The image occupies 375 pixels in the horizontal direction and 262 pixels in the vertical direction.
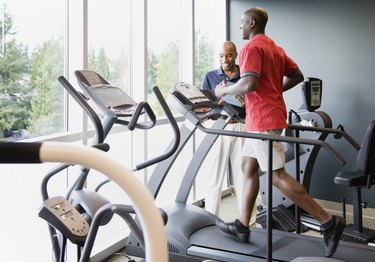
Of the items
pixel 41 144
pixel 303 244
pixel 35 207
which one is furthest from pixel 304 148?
pixel 41 144

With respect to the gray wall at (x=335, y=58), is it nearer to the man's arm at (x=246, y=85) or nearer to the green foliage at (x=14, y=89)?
the man's arm at (x=246, y=85)

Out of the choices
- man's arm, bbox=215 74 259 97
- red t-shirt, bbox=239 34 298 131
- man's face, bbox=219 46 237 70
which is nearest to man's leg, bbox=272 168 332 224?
red t-shirt, bbox=239 34 298 131

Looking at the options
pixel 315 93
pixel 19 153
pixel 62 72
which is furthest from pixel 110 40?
pixel 19 153

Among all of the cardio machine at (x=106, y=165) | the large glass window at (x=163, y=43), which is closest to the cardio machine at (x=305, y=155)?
the large glass window at (x=163, y=43)

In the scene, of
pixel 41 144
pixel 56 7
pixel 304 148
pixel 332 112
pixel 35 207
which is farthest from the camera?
pixel 332 112

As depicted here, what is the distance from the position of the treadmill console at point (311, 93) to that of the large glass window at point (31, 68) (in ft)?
7.54

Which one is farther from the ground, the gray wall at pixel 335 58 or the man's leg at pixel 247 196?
the gray wall at pixel 335 58

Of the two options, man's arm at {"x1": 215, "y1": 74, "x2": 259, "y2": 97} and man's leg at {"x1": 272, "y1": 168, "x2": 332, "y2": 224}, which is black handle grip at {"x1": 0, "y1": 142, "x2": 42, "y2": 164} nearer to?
man's arm at {"x1": 215, "y1": 74, "x2": 259, "y2": 97}

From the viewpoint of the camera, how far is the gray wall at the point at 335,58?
460 centimetres

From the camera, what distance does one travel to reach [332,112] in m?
4.82

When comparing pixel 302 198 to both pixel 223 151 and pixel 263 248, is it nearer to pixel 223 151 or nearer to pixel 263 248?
pixel 263 248

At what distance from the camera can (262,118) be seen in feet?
9.62

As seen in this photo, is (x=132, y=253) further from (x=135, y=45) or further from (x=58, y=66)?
(x=135, y=45)

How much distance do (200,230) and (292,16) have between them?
9.98ft
